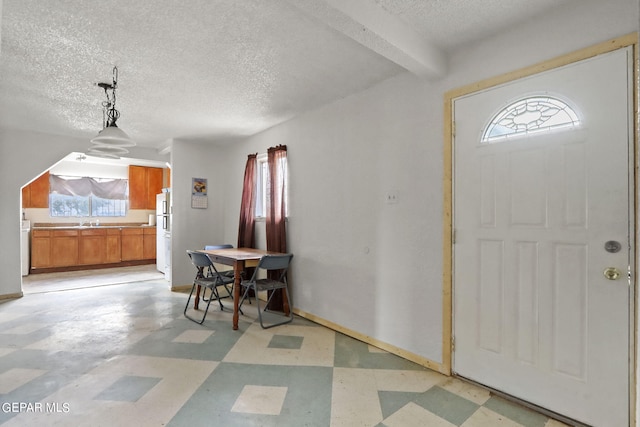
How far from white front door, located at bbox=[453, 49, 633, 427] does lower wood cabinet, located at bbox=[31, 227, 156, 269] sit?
7404 mm

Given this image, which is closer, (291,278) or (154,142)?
(291,278)

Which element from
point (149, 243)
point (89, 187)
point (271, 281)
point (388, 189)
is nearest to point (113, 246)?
point (149, 243)

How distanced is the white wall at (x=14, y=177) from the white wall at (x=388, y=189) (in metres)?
3.91

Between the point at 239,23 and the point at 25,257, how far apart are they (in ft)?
23.2

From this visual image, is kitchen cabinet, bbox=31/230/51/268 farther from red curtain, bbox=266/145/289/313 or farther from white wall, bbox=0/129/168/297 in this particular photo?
red curtain, bbox=266/145/289/313

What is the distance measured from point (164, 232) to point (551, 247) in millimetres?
6103

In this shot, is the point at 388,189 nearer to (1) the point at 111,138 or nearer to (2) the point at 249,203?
(1) the point at 111,138

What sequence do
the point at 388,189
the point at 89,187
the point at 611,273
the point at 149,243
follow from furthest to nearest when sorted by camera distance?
the point at 149,243
the point at 89,187
the point at 388,189
the point at 611,273

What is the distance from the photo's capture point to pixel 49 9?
1.96 metres

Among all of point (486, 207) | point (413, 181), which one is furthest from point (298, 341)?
point (486, 207)

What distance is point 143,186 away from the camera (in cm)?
785

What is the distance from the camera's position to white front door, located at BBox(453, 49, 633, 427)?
1.76 m

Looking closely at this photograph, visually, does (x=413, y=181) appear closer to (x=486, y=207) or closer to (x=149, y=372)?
(x=486, y=207)

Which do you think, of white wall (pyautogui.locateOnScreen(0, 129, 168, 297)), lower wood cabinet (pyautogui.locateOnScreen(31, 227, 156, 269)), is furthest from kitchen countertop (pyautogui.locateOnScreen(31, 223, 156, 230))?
white wall (pyautogui.locateOnScreen(0, 129, 168, 297))
